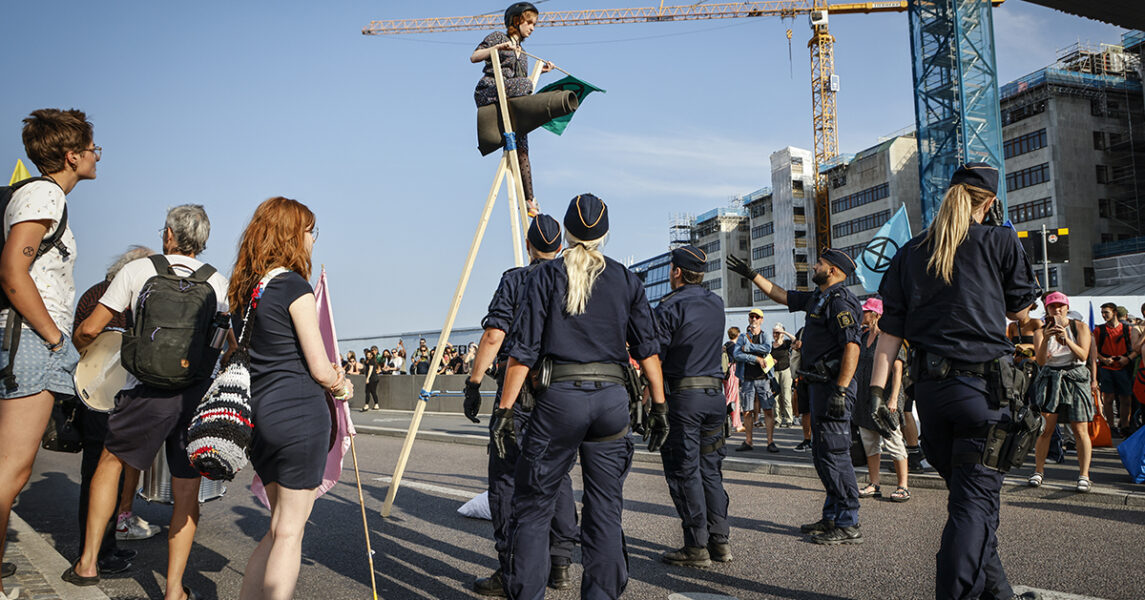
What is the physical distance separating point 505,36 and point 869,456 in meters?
4.99

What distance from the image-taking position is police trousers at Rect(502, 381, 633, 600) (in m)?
3.40

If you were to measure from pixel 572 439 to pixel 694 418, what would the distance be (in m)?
1.79

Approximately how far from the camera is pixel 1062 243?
1039 inches

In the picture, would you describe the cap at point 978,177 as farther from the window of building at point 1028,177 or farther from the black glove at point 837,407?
the window of building at point 1028,177

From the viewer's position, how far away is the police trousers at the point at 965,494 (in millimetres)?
3246

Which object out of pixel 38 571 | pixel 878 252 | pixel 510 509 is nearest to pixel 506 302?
pixel 510 509

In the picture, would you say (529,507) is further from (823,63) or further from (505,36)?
(823,63)

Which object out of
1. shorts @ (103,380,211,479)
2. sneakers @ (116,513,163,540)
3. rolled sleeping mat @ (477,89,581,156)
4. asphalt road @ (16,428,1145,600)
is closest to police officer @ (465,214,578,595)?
asphalt road @ (16,428,1145,600)

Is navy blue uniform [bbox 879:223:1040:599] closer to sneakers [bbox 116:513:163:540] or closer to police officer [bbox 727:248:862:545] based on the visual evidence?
police officer [bbox 727:248:862:545]

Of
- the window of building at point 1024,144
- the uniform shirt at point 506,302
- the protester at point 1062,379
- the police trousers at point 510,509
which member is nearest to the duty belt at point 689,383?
the police trousers at point 510,509

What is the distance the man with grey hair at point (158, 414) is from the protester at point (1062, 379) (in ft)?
22.8

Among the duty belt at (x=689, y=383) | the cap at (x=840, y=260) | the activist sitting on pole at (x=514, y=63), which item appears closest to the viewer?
the duty belt at (x=689, y=383)

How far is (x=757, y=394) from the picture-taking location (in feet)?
41.2

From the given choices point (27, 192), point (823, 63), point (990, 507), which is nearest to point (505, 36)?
point (27, 192)
